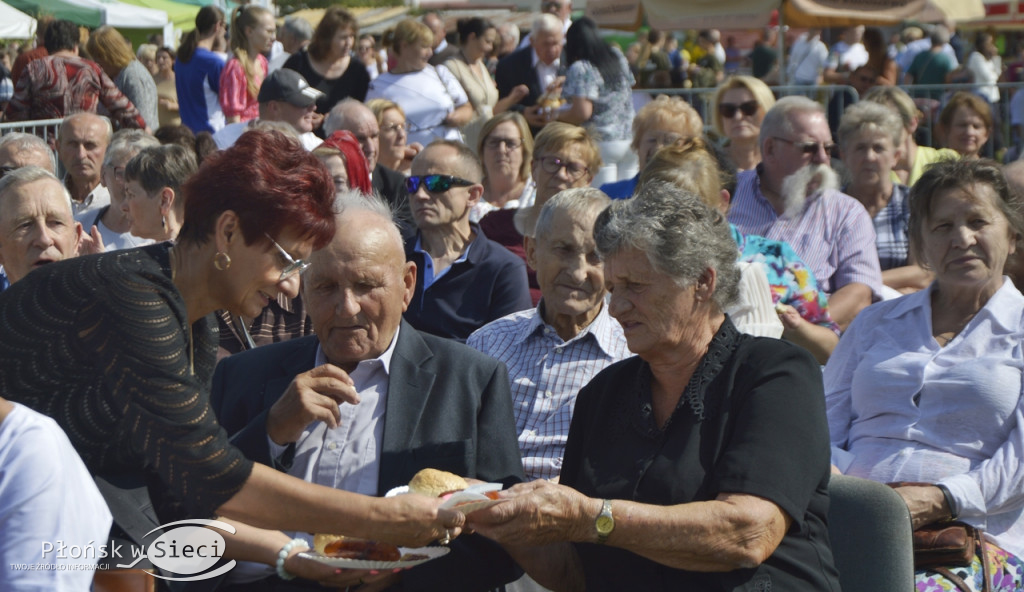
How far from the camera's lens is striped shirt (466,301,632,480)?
386cm

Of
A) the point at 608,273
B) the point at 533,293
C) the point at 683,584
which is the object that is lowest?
the point at 533,293

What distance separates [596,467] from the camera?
3.10m

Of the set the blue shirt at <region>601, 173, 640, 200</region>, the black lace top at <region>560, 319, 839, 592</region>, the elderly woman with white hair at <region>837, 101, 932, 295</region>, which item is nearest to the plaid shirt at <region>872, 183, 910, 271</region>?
the elderly woman with white hair at <region>837, 101, 932, 295</region>

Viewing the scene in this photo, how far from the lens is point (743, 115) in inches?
287

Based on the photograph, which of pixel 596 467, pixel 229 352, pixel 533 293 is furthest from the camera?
pixel 533 293

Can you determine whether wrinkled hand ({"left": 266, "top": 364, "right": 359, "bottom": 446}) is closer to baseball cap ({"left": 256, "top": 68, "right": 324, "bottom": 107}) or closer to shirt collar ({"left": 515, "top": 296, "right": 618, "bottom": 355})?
shirt collar ({"left": 515, "top": 296, "right": 618, "bottom": 355})

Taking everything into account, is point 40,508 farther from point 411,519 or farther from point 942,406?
point 942,406

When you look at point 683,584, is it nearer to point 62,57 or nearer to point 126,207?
point 126,207

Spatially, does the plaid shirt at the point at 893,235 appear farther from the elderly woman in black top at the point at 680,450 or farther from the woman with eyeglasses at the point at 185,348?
the woman with eyeglasses at the point at 185,348

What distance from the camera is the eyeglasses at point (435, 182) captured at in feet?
18.7

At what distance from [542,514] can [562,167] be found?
3.78 meters

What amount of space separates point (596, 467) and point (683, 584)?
0.39 meters

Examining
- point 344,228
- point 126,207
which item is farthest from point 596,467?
point 126,207

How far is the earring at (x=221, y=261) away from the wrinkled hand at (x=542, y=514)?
836mm
